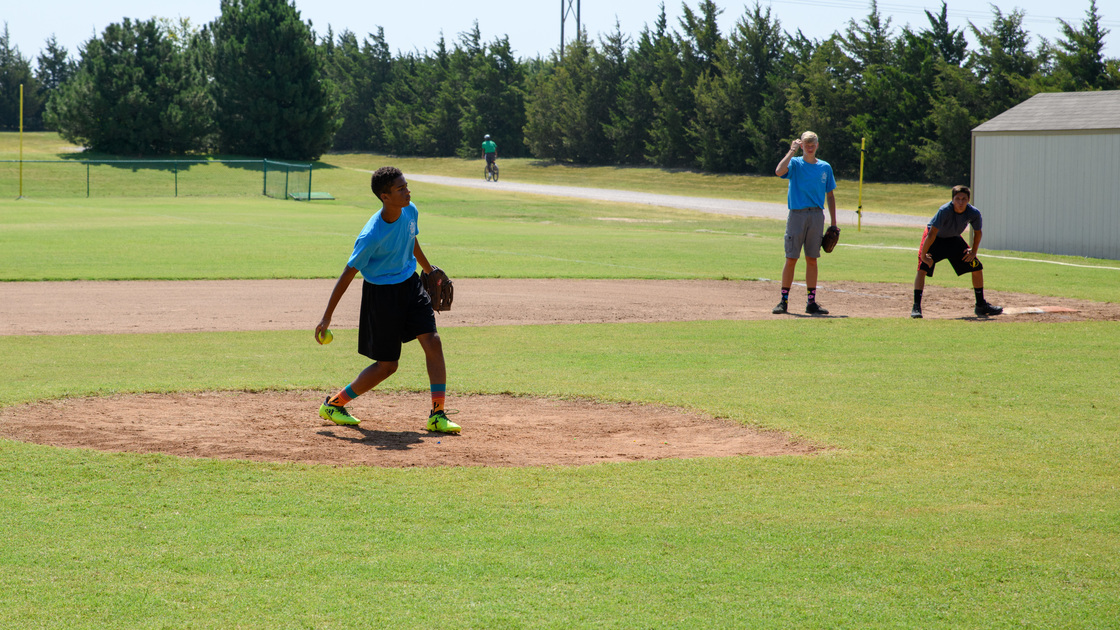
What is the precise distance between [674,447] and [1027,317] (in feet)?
27.6

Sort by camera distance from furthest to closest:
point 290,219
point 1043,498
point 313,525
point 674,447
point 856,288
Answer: point 290,219 < point 856,288 < point 674,447 < point 1043,498 < point 313,525

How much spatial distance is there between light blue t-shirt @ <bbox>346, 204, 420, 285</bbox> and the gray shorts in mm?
7841

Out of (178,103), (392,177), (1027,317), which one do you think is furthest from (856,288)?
(178,103)

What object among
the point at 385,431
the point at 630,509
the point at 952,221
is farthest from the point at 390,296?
the point at 952,221

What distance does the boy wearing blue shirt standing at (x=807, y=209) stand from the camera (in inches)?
542

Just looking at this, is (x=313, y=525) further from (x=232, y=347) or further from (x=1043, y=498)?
(x=232, y=347)

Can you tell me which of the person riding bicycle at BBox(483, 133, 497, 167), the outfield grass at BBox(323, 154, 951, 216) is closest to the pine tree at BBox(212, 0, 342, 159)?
the outfield grass at BBox(323, 154, 951, 216)

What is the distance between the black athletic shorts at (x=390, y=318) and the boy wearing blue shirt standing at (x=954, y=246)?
26.4ft

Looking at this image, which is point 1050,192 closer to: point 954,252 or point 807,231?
point 954,252

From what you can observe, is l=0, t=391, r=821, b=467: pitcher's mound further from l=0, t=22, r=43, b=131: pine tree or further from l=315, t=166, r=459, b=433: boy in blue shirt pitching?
l=0, t=22, r=43, b=131: pine tree

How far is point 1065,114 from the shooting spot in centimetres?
2425

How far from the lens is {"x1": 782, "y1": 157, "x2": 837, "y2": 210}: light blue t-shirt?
13.8m

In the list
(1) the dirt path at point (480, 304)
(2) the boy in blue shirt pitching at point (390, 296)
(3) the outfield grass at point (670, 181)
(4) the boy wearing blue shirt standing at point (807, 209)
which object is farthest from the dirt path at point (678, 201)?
(2) the boy in blue shirt pitching at point (390, 296)

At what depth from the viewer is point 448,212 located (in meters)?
38.1
